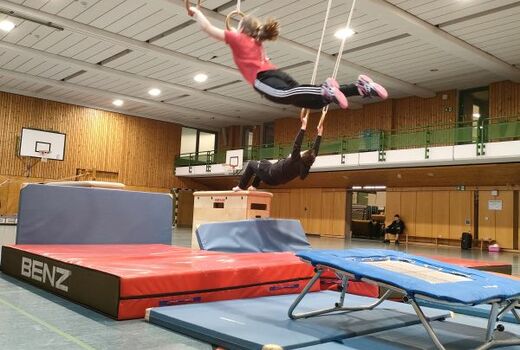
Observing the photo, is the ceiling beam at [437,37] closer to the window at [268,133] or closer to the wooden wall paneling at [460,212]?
the wooden wall paneling at [460,212]

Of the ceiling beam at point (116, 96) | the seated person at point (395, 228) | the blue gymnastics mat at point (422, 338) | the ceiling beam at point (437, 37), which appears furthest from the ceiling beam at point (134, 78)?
the blue gymnastics mat at point (422, 338)

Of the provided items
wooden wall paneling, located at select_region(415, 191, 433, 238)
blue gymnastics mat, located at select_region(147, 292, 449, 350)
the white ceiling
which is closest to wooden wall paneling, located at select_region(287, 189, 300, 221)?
the white ceiling

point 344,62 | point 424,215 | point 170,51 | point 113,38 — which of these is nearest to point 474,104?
point 424,215

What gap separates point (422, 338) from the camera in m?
3.01

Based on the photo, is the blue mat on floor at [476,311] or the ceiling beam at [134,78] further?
the ceiling beam at [134,78]

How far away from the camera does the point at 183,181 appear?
71.0ft

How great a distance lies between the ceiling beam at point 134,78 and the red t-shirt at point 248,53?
1114 centimetres

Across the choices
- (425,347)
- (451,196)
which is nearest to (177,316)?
(425,347)

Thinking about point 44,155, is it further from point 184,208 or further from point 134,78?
point 184,208

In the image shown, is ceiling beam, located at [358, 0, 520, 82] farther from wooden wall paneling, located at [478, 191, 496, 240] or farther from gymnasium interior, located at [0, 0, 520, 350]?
wooden wall paneling, located at [478, 191, 496, 240]

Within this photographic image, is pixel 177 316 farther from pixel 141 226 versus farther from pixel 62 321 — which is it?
pixel 141 226

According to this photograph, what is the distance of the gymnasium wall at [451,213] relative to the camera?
13.7 meters

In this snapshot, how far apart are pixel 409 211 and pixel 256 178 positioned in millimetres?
12011

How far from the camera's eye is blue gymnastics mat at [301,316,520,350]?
2.75 meters
